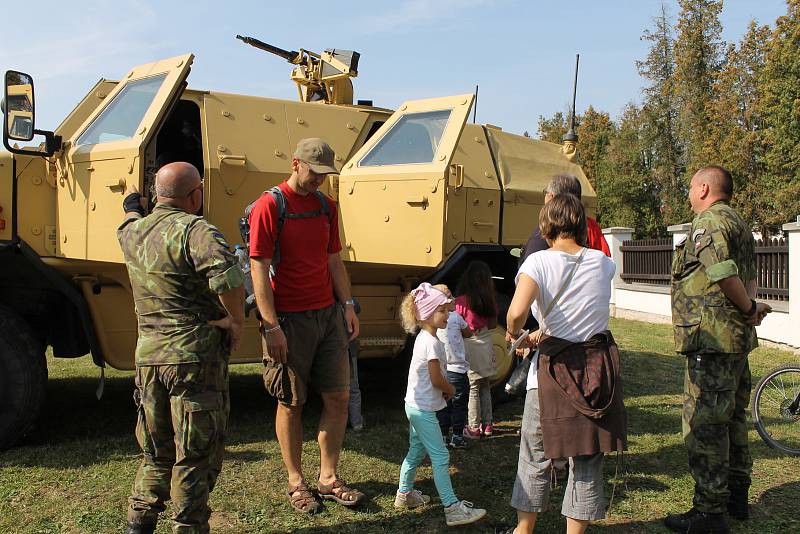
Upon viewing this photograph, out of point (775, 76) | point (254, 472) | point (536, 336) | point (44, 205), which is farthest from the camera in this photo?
point (775, 76)

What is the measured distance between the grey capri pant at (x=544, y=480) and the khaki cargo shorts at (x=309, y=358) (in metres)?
1.12

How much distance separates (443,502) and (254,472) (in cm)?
130

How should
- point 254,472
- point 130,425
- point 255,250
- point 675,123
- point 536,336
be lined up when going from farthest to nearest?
1. point 675,123
2. point 130,425
3. point 254,472
4. point 255,250
5. point 536,336

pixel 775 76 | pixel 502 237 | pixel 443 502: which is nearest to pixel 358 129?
pixel 502 237

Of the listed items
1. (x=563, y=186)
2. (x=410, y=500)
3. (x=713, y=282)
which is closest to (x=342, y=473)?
(x=410, y=500)

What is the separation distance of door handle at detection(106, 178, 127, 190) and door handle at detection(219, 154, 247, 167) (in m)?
0.67

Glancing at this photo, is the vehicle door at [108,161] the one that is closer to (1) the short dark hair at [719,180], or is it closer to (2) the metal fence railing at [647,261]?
(1) the short dark hair at [719,180]

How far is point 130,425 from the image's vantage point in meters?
5.58

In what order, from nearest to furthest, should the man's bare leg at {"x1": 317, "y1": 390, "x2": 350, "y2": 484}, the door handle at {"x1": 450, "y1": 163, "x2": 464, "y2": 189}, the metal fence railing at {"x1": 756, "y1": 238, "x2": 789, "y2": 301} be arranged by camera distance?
1. the man's bare leg at {"x1": 317, "y1": 390, "x2": 350, "y2": 484}
2. the door handle at {"x1": 450, "y1": 163, "x2": 464, "y2": 189}
3. the metal fence railing at {"x1": 756, "y1": 238, "x2": 789, "y2": 301}

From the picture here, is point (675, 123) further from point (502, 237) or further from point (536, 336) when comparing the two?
point (536, 336)

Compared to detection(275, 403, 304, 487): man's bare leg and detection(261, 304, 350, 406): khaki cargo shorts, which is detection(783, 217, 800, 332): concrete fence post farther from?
detection(275, 403, 304, 487): man's bare leg

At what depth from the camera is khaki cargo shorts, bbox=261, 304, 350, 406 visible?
12.7 ft

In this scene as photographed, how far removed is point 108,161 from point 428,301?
225 cm

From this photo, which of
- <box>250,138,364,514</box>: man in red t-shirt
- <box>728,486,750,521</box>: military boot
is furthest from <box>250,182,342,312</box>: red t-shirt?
<box>728,486,750,521</box>: military boot
